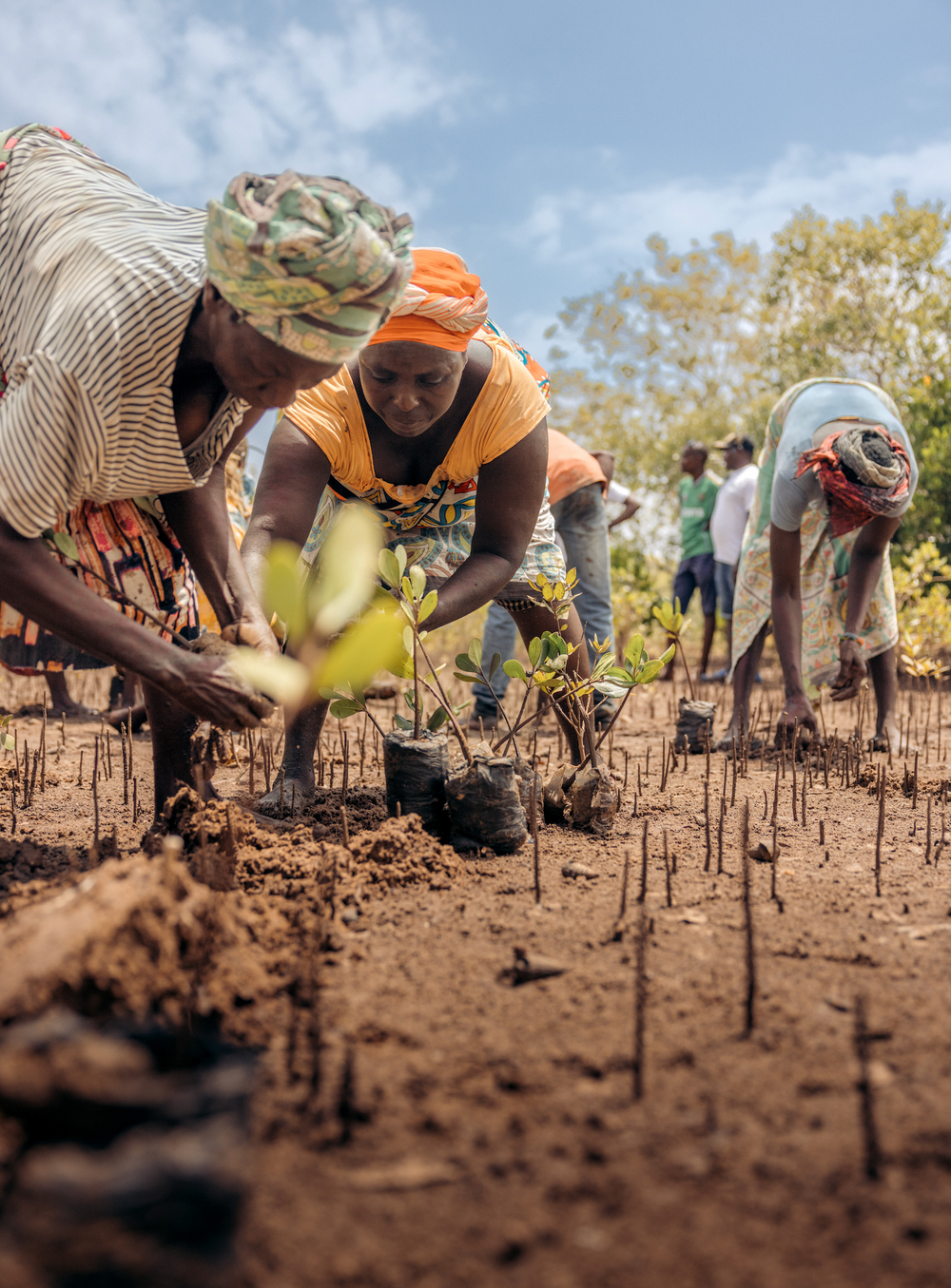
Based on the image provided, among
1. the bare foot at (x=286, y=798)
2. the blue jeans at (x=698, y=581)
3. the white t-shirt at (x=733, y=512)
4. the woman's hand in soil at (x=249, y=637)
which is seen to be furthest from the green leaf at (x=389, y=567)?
the blue jeans at (x=698, y=581)

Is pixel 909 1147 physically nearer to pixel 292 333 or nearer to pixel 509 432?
pixel 292 333

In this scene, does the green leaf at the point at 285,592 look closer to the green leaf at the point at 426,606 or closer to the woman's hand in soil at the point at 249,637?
the woman's hand in soil at the point at 249,637

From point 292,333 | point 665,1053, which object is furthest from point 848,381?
point 665,1053

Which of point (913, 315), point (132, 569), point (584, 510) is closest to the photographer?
point (132, 569)

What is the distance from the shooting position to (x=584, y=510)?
16.0 feet

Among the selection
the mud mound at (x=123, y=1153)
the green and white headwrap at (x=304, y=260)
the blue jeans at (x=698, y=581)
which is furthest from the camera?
the blue jeans at (x=698, y=581)

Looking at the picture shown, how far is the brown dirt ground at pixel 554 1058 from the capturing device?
94cm

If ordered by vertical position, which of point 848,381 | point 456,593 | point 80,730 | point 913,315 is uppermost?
point 913,315

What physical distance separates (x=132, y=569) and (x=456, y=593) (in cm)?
83

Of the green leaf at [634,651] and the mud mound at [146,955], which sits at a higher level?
the green leaf at [634,651]

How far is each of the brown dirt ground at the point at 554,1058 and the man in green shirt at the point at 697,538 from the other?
5.46 metres

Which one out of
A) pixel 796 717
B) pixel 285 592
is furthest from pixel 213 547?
pixel 796 717

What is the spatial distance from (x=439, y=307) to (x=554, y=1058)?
1727 mm

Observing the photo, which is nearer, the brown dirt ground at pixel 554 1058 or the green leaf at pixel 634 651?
the brown dirt ground at pixel 554 1058
